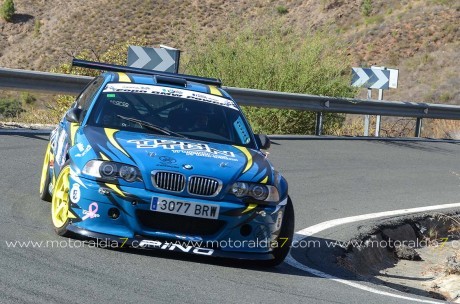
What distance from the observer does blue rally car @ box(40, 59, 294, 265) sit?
7.00m

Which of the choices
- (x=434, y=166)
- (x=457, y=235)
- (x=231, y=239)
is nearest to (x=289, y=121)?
(x=434, y=166)

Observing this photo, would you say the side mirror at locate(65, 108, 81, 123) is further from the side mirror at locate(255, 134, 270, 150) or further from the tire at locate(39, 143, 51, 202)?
the side mirror at locate(255, 134, 270, 150)

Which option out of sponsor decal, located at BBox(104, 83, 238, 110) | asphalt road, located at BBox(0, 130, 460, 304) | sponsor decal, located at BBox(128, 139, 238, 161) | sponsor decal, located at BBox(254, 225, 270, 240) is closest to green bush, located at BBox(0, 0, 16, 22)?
asphalt road, located at BBox(0, 130, 460, 304)

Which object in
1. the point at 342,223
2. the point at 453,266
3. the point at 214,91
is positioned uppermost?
the point at 214,91

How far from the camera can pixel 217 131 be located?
27.7 ft

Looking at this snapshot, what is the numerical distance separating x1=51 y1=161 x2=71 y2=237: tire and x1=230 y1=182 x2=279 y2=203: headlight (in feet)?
4.21

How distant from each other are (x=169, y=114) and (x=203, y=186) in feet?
4.88

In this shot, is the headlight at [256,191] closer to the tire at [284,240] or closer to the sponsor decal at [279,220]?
the sponsor decal at [279,220]

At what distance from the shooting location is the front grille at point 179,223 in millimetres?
7027

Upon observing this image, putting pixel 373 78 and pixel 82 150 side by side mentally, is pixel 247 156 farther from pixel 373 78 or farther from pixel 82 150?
pixel 373 78

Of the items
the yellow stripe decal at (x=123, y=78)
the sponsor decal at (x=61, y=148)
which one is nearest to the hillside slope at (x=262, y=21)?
the yellow stripe decal at (x=123, y=78)

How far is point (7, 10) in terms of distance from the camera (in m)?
63.5

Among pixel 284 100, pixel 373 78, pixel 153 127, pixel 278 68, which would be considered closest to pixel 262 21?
pixel 278 68

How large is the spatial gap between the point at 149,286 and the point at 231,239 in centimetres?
117
